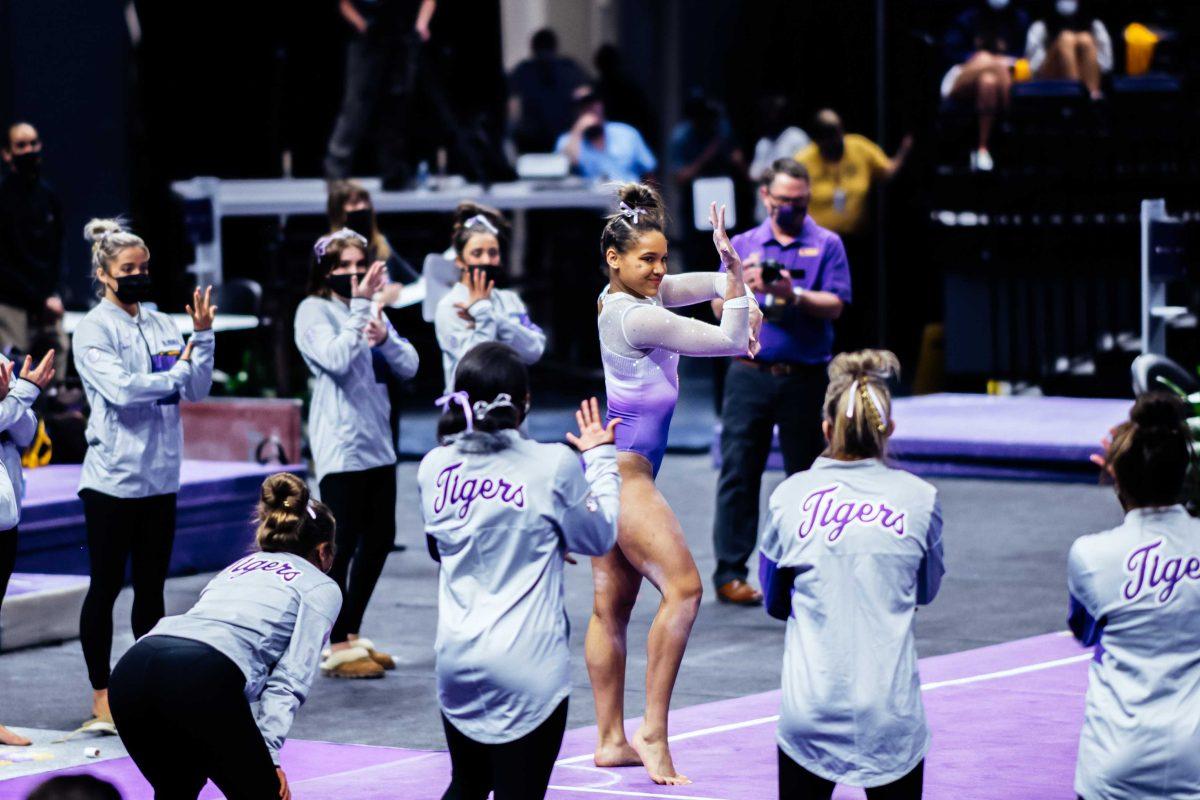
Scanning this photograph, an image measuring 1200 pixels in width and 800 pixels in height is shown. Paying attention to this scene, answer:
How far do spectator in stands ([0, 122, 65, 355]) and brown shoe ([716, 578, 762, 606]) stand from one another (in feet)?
15.9

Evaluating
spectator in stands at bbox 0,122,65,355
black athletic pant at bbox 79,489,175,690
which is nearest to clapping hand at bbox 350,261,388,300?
black athletic pant at bbox 79,489,175,690

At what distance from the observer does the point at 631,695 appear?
7.54 m

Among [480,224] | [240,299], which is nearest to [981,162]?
[240,299]

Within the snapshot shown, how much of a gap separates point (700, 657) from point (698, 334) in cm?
256

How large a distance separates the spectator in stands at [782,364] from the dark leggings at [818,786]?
4.44m

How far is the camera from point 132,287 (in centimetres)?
707

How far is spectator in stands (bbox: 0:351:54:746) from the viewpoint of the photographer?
6.65 m

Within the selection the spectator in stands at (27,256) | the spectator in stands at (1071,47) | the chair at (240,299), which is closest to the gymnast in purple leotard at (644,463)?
the spectator in stands at (27,256)

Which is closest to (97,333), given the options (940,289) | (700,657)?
(700,657)

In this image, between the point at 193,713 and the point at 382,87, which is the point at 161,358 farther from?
the point at 382,87

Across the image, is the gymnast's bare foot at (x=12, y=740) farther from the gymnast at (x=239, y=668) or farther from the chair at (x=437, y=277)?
the chair at (x=437, y=277)

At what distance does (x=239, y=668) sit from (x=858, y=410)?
5.15ft

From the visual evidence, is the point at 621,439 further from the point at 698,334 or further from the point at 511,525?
the point at 511,525

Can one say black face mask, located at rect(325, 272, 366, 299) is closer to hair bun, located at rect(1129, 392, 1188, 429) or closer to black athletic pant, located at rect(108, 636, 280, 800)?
black athletic pant, located at rect(108, 636, 280, 800)
